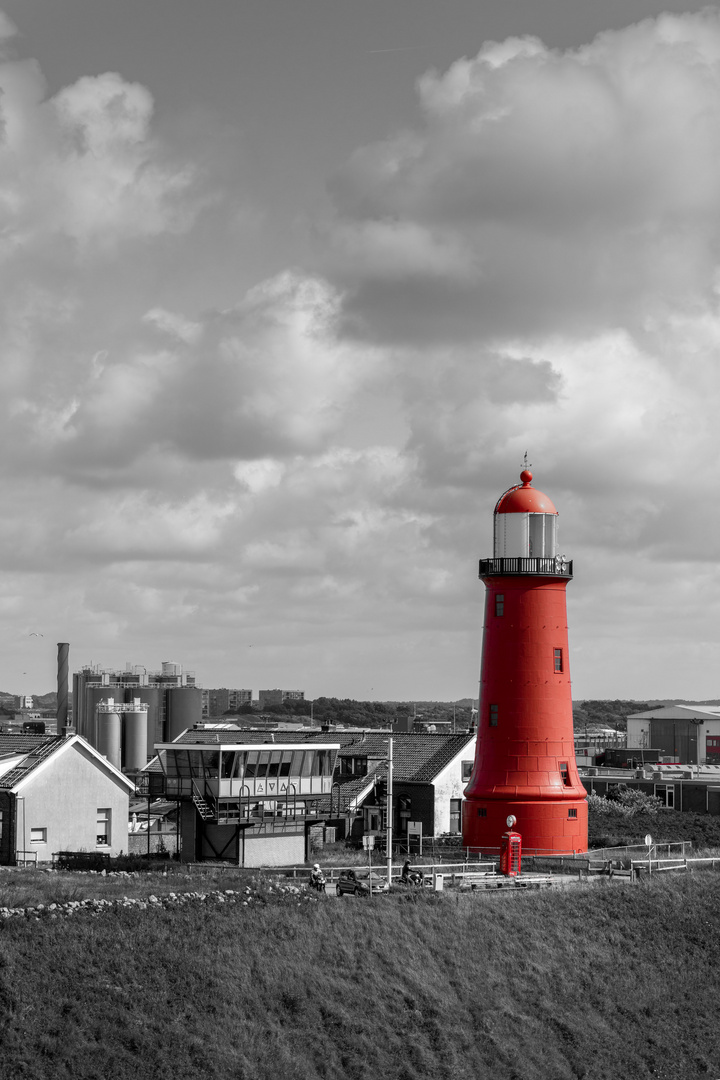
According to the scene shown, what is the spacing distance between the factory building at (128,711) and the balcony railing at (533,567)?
2679 inches

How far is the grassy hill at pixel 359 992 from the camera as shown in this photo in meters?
29.5

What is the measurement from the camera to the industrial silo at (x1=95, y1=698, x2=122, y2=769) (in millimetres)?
110594

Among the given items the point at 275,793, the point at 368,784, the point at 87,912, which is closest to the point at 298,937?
the point at 87,912

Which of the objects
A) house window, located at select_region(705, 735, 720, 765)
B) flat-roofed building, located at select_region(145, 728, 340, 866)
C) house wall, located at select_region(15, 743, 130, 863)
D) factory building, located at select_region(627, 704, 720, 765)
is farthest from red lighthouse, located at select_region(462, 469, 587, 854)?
house window, located at select_region(705, 735, 720, 765)

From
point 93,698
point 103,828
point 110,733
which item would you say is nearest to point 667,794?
point 103,828

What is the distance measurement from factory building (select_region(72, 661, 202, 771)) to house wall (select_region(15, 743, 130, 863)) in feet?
195

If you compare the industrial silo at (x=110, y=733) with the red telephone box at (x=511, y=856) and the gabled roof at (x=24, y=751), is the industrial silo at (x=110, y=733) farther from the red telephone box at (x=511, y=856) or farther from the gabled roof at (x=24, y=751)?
the red telephone box at (x=511, y=856)

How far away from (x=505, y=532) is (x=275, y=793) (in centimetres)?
1379

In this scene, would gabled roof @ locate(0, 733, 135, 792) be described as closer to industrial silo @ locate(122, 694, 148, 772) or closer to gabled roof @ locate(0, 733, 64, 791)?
gabled roof @ locate(0, 733, 64, 791)

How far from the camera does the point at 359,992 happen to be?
110 ft

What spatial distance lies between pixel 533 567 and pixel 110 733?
6996 cm

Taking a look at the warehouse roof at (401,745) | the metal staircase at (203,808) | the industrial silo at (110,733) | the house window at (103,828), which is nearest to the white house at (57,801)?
the house window at (103,828)

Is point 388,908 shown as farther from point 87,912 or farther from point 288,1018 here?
point 87,912

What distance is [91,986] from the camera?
1198 inches
